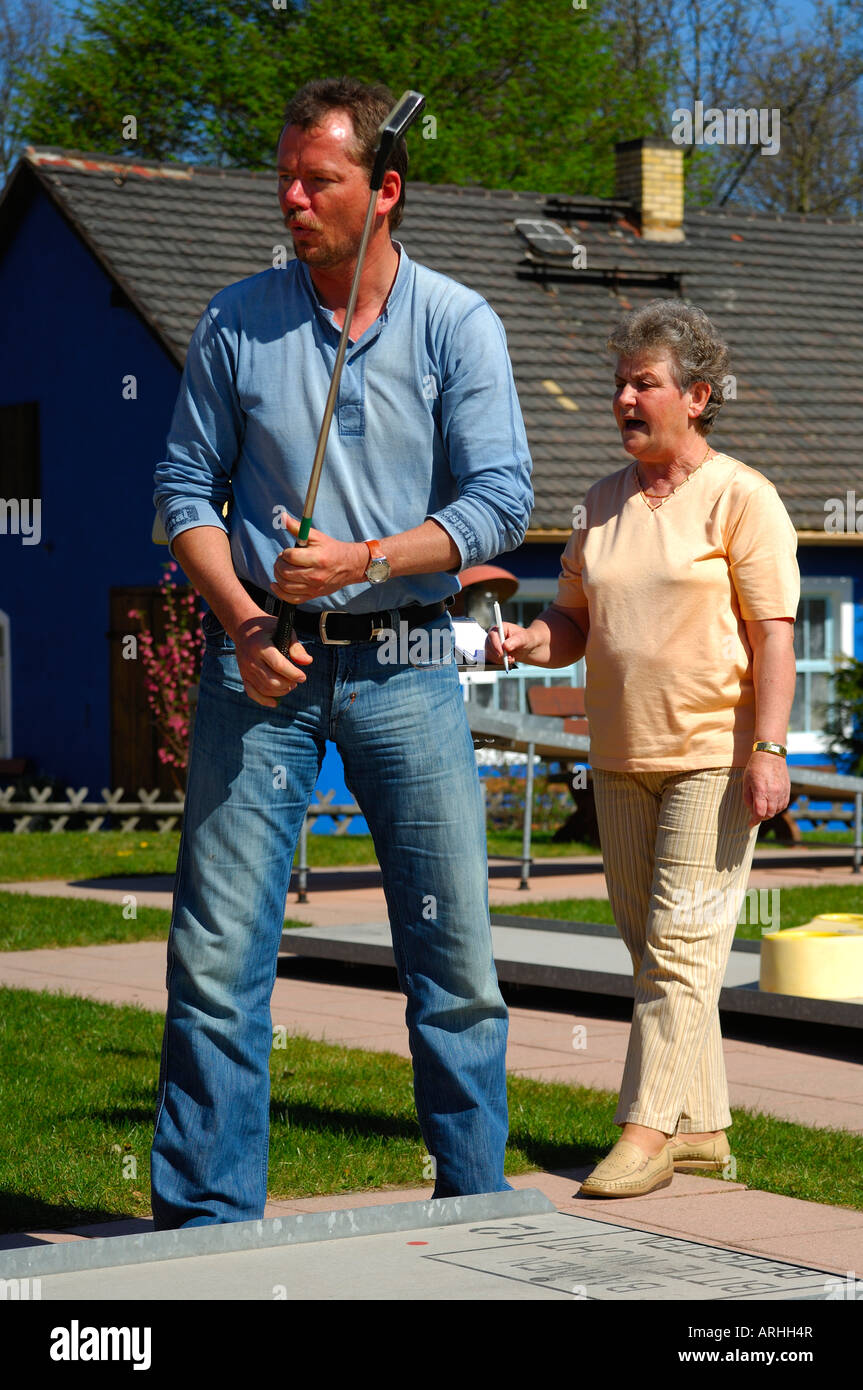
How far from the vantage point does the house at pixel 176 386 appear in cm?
2005

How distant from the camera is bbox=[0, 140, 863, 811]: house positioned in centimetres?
2005

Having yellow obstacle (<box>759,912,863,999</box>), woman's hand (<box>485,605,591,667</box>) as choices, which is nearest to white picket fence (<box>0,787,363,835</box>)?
yellow obstacle (<box>759,912,863,999</box>)

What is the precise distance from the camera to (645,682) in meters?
5.11

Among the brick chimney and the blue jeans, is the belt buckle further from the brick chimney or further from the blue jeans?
the brick chimney

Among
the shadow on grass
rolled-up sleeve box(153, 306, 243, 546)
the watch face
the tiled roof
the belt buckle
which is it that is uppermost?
the tiled roof

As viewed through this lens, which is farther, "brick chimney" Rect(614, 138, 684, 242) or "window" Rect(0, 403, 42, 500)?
"brick chimney" Rect(614, 138, 684, 242)

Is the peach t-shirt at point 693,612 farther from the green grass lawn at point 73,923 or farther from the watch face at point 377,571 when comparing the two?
the green grass lawn at point 73,923

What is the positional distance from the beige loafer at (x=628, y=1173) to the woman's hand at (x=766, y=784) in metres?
0.88

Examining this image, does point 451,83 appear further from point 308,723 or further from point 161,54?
point 308,723

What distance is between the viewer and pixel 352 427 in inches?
154

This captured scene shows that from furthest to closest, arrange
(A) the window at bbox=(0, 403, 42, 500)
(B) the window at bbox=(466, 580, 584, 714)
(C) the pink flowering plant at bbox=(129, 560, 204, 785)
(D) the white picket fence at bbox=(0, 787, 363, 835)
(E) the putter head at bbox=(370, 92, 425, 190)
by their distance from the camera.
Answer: (A) the window at bbox=(0, 403, 42, 500) → (B) the window at bbox=(466, 580, 584, 714) → (C) the pink flowering plant at bbox=(129, 560, 204, 785) → (D) the white picket fence at bbox=(0, 787, 363, 835) → (E) the putter head at bbox=(370, 92, 425, 190)

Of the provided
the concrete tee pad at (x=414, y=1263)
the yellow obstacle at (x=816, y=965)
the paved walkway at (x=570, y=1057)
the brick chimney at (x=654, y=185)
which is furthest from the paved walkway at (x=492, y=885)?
the brick chimney at (x=654, y=185)

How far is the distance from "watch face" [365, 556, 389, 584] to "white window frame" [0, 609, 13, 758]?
18886 millimetres
